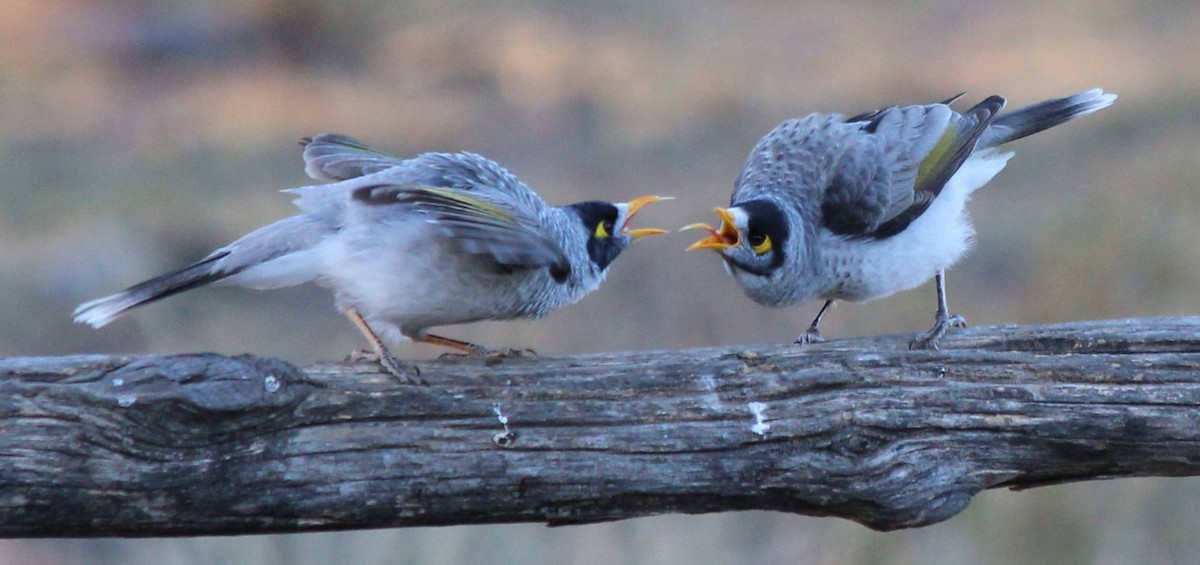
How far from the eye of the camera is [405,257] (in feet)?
13.9

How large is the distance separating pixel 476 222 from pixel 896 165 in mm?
2009

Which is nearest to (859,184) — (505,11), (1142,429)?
(1142,429)

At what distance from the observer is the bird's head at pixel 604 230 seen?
4.85 meters

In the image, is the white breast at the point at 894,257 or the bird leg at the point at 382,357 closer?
the bird leg at the point at 382,357

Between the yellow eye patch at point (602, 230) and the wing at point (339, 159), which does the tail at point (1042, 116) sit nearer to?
the yellow eye patch at point (602, 230)

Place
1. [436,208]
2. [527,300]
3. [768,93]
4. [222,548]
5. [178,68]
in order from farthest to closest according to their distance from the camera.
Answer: [178,68], [768,93], [222,548], [527,300], [436,208]

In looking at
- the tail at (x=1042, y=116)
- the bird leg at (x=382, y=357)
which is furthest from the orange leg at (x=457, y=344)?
the tail at (x=1042, y=116)

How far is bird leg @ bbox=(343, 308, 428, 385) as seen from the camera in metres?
3.59

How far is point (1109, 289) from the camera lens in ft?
25.0

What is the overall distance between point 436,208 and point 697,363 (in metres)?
0.98

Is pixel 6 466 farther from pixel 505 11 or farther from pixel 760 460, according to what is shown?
pixel 505 11

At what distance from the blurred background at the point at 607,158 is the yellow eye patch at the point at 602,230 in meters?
1.80

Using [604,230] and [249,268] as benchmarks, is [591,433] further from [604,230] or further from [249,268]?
[604,230]

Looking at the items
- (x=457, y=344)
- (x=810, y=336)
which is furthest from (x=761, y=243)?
(x=457, y=344)
